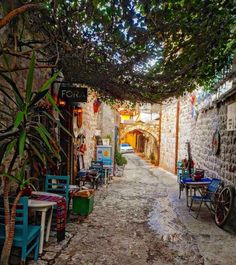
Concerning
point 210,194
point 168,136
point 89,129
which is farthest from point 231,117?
point 168,136

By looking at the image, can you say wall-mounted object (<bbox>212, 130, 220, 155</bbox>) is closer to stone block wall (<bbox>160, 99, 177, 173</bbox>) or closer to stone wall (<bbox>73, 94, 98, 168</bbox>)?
stone wall (<bbox>73, 94, 98, 168</bbox>)

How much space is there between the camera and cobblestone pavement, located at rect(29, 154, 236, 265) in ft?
9.57

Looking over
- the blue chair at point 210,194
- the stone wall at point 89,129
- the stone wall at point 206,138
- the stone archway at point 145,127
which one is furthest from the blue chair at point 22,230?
the stone archway at point 145,127

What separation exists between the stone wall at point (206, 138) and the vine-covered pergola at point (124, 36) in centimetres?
149

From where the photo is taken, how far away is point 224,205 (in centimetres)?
412

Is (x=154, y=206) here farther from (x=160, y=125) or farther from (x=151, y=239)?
(x=160, y=125)

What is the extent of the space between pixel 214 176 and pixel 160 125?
953 centimetres

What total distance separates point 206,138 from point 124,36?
4.42 m

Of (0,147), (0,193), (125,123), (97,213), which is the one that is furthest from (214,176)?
(125,123)

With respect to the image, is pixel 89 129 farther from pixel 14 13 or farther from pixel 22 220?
pixel 14 13

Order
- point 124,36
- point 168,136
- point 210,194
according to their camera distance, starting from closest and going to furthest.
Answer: point 124,36 → point 210,194 → point 168,136

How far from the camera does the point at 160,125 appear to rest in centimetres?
1506

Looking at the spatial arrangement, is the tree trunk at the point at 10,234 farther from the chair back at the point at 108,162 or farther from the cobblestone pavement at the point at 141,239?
the chair back at the point at 108,162

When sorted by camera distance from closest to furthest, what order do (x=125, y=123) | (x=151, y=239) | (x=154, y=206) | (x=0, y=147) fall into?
(x=0, y=147) < (x=151, y=239) < (x=154, y=206) < (x=125, y=123)
